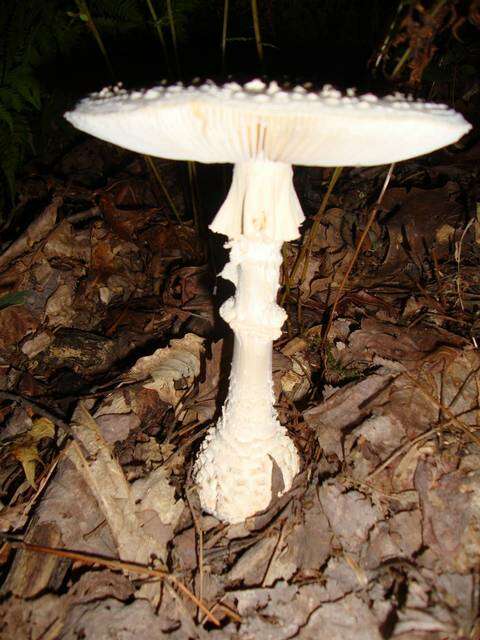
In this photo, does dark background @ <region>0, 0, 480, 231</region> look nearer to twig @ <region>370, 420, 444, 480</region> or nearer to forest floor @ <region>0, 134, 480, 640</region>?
forest floor @ <region>0, 134, 480, 640</region>

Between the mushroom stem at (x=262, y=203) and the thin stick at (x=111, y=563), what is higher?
the mushroom stem at (x=262, y=203)

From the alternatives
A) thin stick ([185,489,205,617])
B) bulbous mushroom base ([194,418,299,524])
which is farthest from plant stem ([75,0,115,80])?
thin stick ([185,489,205,617])

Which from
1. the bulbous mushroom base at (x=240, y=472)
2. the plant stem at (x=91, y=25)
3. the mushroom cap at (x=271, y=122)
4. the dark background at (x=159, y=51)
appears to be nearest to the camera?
the mushroom cap at (x=271, y=122)

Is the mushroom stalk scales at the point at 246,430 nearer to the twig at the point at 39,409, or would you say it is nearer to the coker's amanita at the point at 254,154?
the coker's amanita at the point at 254,154

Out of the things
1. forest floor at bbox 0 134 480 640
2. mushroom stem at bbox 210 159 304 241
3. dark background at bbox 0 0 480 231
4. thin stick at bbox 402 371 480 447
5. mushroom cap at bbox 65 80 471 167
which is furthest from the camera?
dark background at bbox 0 0 480 231

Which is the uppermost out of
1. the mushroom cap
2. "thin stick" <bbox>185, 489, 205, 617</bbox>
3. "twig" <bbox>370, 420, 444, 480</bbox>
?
the mushroom cap

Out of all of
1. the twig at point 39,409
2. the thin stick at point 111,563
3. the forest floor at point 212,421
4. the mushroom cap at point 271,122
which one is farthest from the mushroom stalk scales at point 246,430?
the twig at point 39,409

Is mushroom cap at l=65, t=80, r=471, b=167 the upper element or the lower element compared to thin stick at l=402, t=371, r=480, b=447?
upper
